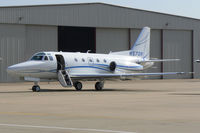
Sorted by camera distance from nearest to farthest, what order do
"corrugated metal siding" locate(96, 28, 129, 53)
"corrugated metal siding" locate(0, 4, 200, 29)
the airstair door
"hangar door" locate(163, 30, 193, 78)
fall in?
the airstair door
"corrugated metal siding" locate(0, 4, 200, 29)
"corrugated metal siding" locate(96, 28, 129, 53)
"hangar door" locate(163, 30, 193, 78)

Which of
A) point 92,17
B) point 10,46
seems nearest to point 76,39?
point 92,17

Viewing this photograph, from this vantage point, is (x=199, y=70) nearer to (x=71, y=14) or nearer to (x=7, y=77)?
(x=71, y=14)

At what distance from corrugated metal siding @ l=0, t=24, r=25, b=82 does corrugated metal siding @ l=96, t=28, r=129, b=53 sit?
1111cm

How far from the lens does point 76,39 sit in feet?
212

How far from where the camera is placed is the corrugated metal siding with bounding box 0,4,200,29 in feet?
173

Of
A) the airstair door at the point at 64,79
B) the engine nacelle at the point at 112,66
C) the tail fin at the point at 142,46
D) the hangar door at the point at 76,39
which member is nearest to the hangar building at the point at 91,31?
the hangar door at the point at 76,39

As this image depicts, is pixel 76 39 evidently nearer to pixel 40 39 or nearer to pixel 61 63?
pixel 40 39

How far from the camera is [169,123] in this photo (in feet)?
44.9

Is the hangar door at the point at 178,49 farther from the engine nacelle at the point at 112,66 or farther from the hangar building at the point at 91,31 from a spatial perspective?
the engine nacelle at the point at 112,66

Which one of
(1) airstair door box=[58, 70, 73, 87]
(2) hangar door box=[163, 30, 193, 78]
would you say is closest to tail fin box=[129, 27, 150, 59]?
(1) airstair door box=[58, 70, 73, 87]

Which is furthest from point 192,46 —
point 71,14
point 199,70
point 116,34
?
point 71,14

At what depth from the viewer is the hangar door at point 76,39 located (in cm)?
6172

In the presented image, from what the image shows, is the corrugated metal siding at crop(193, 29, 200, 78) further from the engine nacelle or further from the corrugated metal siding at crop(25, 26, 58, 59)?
the engine nacelle

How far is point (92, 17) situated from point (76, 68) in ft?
77.0
